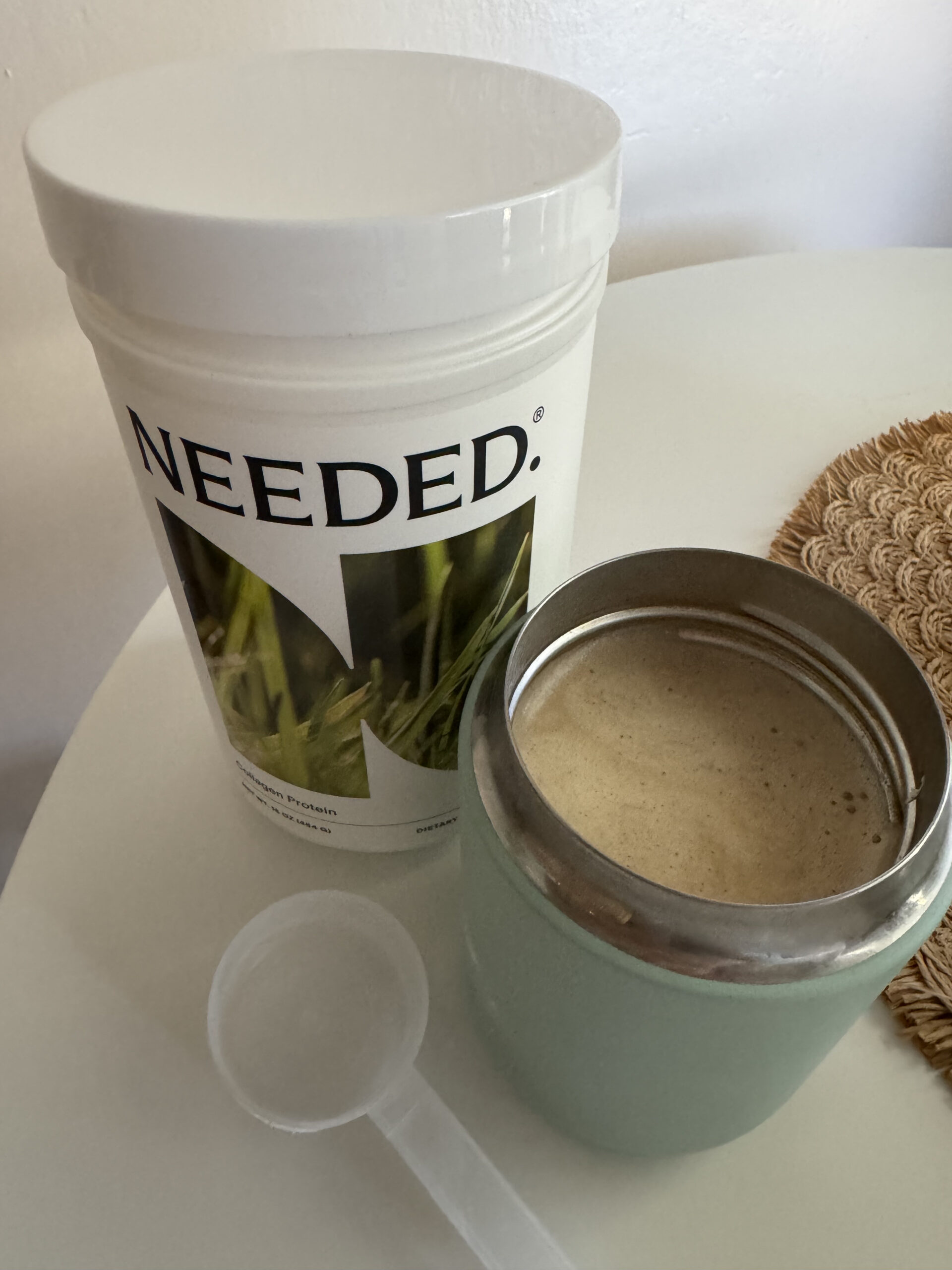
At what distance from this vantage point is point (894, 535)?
1.45ft

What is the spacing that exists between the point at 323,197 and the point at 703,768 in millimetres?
165

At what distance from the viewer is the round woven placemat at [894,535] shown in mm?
395

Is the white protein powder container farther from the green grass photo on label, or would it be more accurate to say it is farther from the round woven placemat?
the round woven placemat

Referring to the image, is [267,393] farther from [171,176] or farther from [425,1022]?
[425,1022]

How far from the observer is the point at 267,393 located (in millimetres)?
186

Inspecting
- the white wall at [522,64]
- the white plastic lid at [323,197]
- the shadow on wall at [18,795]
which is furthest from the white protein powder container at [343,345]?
the shadow on wall at [18,795]

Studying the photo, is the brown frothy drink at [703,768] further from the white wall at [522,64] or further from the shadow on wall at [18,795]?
the shadow on wall at [18,795]

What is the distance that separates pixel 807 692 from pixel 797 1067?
0.10m

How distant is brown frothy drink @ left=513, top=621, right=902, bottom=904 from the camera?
0.73 ft

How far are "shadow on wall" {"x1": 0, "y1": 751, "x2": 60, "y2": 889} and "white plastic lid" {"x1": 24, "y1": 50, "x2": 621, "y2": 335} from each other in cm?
46

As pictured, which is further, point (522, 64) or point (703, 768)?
point (522, 64)

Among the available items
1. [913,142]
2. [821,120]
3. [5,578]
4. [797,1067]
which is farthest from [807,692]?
[913,142]

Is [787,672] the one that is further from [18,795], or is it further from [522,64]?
[18,795]

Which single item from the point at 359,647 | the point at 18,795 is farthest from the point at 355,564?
the point at 18,795
